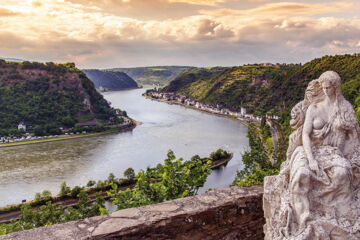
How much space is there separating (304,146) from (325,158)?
0.19 meters

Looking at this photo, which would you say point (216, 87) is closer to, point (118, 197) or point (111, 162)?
point (111, 162)

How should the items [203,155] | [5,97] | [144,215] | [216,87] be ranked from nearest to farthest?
1. [144,215]
2. [203,155]
3. [5,97]
4. [216,87]

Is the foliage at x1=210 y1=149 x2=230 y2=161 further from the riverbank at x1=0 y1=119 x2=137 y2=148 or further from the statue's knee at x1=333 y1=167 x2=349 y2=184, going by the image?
the statue's knee at x1=333 y1=167 x2=349 y2=184

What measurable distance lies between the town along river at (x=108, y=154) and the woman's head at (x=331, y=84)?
1752cm

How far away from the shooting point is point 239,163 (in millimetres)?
28641

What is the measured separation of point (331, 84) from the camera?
2639mm

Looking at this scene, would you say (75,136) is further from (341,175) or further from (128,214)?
(341,175)

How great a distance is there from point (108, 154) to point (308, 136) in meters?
31.5

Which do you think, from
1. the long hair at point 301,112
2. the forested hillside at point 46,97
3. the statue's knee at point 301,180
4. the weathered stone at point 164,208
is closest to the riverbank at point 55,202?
the weathered stone at point 164,208

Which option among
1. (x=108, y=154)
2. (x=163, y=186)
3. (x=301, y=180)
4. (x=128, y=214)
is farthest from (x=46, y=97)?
(x=301, y=180)

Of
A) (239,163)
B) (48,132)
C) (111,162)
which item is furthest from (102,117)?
(239,163)

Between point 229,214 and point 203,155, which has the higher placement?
point 229,214

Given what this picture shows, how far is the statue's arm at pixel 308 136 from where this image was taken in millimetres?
2393

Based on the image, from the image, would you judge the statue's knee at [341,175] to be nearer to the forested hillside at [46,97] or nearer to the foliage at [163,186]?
the foliage at [163,186]
